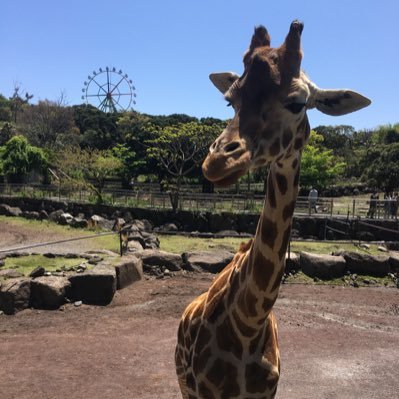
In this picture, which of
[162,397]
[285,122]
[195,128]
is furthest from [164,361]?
[195,128]

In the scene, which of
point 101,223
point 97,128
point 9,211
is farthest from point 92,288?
point 97,128

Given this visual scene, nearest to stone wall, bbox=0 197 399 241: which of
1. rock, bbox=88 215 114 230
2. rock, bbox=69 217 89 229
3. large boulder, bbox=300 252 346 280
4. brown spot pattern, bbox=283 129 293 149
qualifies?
rock, bbox=88 215 114 230

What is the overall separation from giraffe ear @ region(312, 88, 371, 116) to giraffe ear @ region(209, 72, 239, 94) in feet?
2.28

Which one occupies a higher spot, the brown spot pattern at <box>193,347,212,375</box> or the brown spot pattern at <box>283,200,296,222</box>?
the brown spot pattern at <box>283,200,296,222</box>

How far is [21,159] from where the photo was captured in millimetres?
32094

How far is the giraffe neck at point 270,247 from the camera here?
2.70 meters

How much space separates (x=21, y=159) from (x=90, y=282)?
25.9m

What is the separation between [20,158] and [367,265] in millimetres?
27097

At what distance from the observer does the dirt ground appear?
18.8 feet

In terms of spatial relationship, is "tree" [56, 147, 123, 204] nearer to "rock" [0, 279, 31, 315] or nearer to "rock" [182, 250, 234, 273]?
"rock" [182, 250, 234, 273]

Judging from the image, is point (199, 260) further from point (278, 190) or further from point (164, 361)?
point (278, 190)

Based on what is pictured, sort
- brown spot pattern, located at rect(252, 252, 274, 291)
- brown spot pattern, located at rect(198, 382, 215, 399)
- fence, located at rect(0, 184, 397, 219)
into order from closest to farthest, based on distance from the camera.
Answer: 1. brown spot pattern, located at rect(252, 252, 274, 291)
2. brown spot pattern, located at rect(198, 382, 215, 399)
3. fence, located at rect(0, 184, 397, 219)

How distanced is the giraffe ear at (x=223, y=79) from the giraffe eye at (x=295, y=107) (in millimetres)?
826

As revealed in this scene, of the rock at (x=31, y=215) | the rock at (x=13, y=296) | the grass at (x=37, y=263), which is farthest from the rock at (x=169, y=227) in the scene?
the rock at (x=13, y=296)
